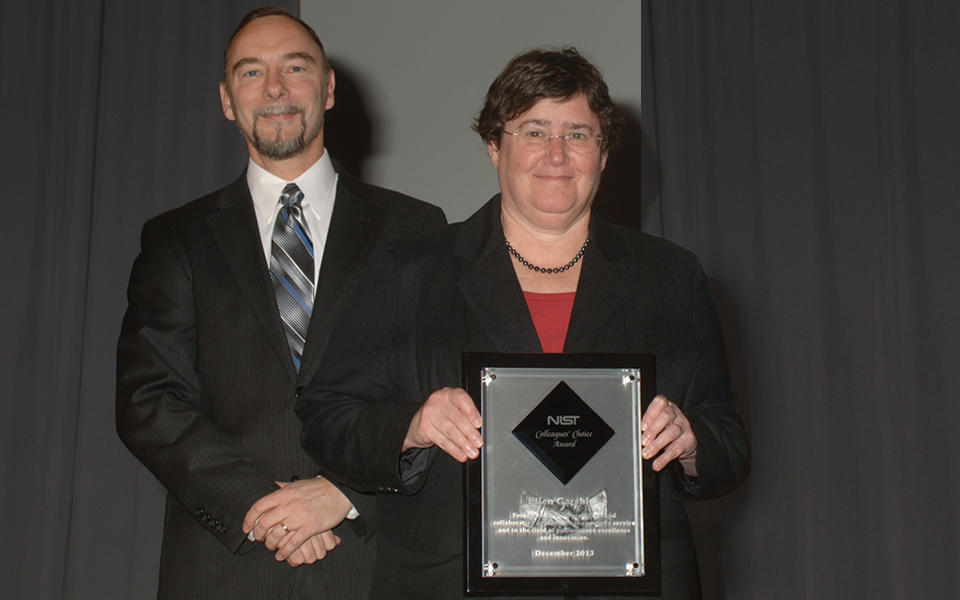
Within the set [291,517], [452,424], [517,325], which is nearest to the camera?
[452,424]

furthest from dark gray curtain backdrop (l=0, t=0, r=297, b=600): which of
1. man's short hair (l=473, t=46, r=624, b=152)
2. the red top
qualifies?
the red top

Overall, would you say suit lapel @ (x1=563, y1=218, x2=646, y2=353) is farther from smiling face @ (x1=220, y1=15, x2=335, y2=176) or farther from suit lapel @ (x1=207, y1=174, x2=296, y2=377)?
smiling face @ (x1=220, y1=15, x2=335, y2=176)

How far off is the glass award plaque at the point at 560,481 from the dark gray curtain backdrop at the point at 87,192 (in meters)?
2.82

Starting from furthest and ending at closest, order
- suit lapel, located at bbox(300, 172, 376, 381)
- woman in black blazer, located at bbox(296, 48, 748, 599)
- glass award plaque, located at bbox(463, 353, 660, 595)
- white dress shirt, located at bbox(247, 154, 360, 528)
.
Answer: white dress shirt, located at bbox(247, 154, 360, 528) → suit lapel, located at bbox(300, 172, 376, 381) → woman in black blazer, located at bbox(296, 48, 748, 599) → glass award plaque, located at bbox(463, 353, 660, 595)

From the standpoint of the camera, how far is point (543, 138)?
1917 millimetres

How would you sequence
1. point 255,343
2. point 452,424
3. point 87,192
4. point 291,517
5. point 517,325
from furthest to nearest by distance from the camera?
point 87,192 < point 255,343 < point 291,517 < point 517,325 < point 452,424

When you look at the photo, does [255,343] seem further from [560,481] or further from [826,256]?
[826,256]

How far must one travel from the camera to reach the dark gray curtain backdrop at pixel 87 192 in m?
4.06

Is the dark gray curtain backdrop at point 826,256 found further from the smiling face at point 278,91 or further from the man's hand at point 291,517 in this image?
the man's hand at point 291,517

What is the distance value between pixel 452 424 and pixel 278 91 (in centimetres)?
110

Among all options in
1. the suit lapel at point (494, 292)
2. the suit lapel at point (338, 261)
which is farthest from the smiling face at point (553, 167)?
the suit lapel at point (338, 261)

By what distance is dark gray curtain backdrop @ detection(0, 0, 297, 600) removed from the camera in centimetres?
406

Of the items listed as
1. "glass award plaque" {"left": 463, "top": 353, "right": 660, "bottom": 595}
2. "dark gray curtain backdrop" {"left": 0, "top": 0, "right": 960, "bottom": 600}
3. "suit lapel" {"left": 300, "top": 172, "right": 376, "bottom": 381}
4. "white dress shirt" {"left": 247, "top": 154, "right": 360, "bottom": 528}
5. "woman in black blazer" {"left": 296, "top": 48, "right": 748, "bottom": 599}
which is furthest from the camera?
"dark gray curtain backdrop" {"left": 0, "top": 0, "right": 960, "bottom": 600}

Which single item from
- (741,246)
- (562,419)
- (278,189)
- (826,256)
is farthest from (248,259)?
(826,256)
